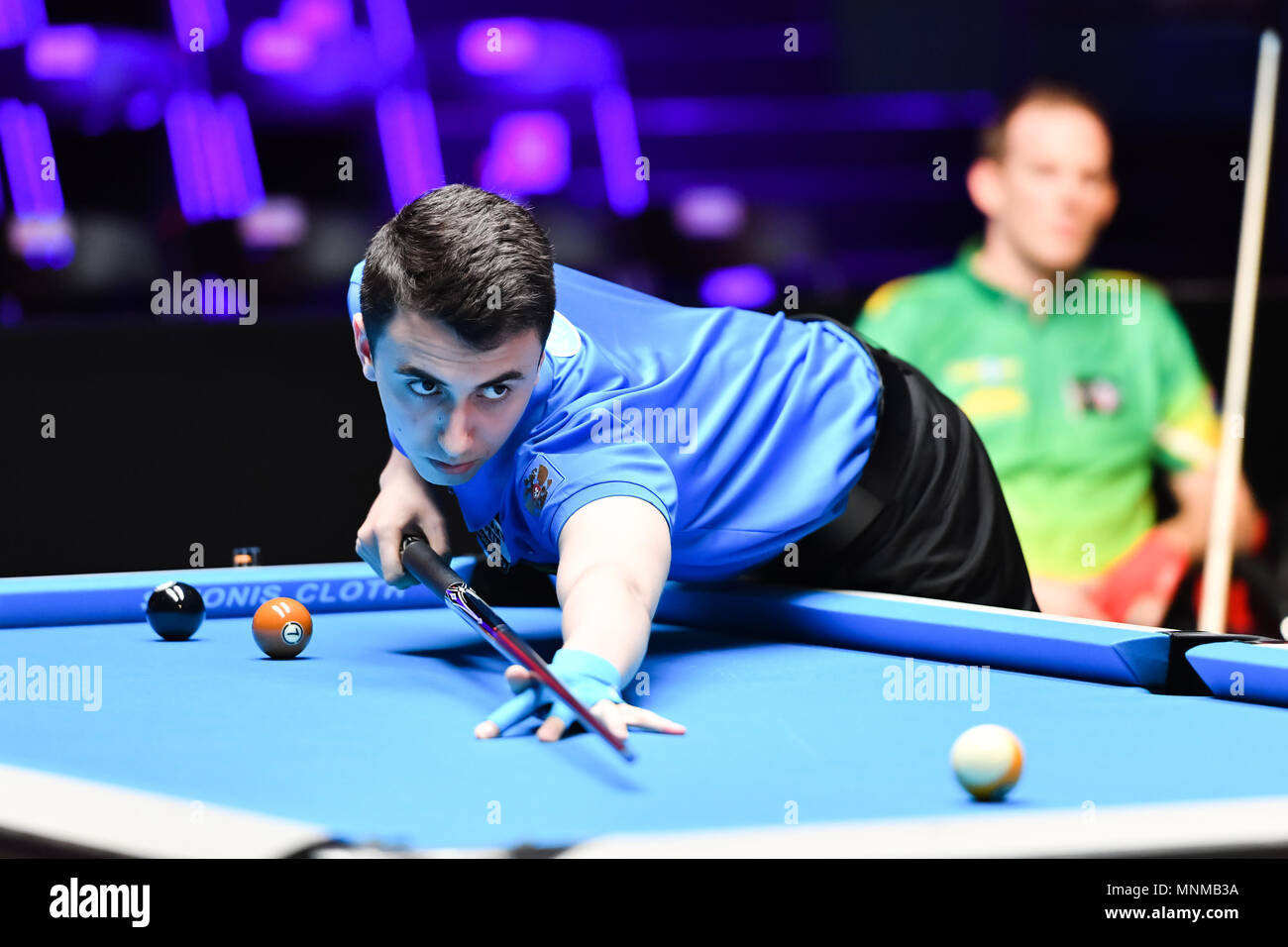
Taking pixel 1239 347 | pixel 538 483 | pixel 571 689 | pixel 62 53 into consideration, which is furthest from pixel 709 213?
pixel 571 689

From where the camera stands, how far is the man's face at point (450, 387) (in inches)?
98.6

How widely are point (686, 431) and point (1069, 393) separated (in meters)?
4.06

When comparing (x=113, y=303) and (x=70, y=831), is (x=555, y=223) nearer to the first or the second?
(x=113, y=303)

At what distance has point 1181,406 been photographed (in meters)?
6.75

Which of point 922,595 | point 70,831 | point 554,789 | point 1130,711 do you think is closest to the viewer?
point 70,831

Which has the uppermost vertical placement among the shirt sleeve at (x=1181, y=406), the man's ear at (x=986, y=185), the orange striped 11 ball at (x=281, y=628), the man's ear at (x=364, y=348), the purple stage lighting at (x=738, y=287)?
the man's ear at (x=986, y=185)

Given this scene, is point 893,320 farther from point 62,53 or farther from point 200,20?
point 62,53

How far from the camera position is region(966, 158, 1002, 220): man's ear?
6.95 metres

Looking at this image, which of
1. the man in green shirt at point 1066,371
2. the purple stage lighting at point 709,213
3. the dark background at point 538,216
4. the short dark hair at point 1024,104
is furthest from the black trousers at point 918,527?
the short dark hair at point 1024,104

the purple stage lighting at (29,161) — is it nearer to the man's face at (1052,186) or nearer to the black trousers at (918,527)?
the black trousers at (918,527)

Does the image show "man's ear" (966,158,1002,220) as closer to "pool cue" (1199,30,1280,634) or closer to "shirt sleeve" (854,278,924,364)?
"shirt sleeve" (854,278,924,364)

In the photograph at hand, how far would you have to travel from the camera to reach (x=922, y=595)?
11.0 ft
